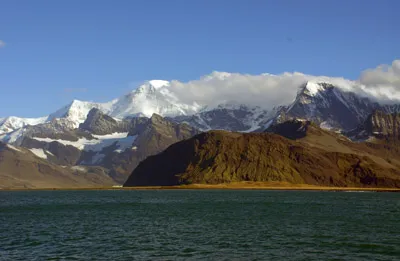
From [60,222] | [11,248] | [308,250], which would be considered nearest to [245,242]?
[308,250]

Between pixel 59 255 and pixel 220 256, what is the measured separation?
20.2 metres

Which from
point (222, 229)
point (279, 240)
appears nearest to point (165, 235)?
point (222, 229)

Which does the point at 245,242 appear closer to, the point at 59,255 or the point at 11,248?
the point at 59,255

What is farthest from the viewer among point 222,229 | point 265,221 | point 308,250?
point 265,221

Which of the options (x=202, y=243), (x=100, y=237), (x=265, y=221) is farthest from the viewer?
(x=265, y=221)

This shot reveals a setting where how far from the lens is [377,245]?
8750 cm

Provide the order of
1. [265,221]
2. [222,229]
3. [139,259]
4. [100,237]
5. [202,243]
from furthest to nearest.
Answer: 1. [265,221]
2. [222,229]
3. [100,237]
4. [202,243]
5. [139,259]

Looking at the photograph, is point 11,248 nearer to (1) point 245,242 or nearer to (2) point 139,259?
(2) point 139,259

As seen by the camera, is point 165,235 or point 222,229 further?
point 222,229

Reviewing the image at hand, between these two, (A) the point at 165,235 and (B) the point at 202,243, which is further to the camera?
(A) the point at 165,235

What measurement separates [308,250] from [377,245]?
11589 millimetres

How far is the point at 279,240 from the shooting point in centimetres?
9300

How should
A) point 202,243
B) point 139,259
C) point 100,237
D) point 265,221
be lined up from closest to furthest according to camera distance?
point 139,259 → point 202,243 → point 100,237 → point 265,221

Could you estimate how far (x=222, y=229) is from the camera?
4309 inches
